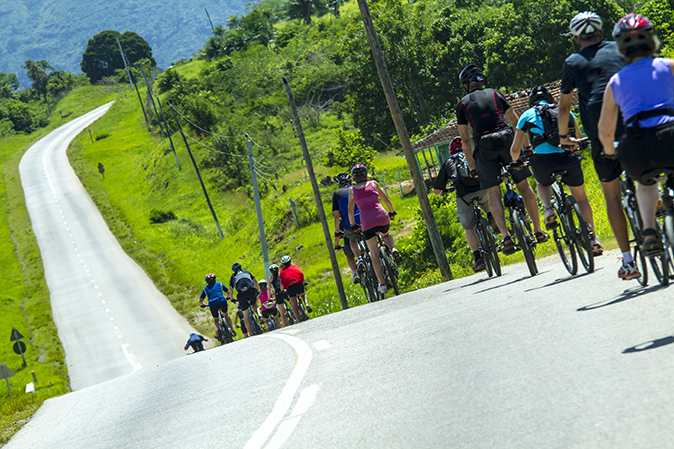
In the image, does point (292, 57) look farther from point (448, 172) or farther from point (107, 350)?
point (448, 172)

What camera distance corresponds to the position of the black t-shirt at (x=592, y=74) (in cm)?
636

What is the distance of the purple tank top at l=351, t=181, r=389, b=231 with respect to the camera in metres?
12.8

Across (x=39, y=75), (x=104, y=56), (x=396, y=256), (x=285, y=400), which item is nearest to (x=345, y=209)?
(x=396, y=256)

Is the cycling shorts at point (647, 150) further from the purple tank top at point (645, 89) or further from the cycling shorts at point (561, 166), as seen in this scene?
the cycling shorts at point (561, 166)

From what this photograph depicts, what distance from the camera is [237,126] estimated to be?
76062 millimetres

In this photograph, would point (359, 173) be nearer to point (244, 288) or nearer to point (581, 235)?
point (581, 235)

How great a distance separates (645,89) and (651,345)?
184 centimetres

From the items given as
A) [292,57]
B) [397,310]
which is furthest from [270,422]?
[292,57]

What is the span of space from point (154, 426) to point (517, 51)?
5479cm

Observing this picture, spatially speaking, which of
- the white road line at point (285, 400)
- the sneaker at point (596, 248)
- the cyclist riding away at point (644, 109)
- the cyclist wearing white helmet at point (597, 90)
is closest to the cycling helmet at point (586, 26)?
the cyclist wearing white helmet at point (597, 90)

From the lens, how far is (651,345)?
4.65 meters

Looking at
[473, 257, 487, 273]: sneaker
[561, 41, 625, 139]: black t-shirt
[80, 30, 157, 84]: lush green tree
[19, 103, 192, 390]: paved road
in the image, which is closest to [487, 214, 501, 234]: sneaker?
[473, 257, 487, 273]: sneaker

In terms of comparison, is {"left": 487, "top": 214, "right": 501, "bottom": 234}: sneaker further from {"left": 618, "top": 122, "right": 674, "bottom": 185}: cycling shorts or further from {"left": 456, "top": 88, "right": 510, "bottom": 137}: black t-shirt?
{"left": 618, "top": 122, "right": 674, "bottom": 185}: cycling shorts

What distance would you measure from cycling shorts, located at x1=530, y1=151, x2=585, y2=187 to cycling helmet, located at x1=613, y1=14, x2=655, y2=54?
298cm
